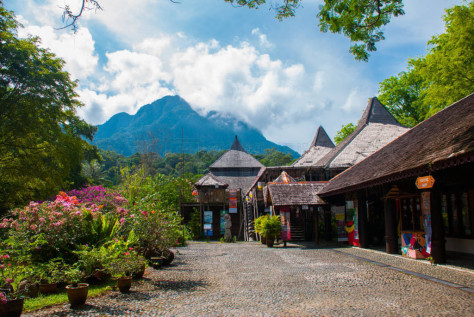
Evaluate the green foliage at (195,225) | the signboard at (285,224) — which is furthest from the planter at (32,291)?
the green foliage at (195,225)

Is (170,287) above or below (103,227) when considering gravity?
below

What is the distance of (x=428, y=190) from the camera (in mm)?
9367

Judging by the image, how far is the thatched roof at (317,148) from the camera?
112 ft

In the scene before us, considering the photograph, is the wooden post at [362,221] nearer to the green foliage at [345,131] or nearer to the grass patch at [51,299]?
the grass patch at [51,299]

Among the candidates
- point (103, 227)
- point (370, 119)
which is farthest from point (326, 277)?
point (370, 119)

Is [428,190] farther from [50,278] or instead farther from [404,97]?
[404,97]

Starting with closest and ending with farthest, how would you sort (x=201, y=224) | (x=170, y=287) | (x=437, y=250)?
(x=170, y=287) → (x=437, y=250) → (x=201, y=224)

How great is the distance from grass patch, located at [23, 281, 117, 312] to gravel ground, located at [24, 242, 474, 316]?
25 cm

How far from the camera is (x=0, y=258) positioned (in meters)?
5.30

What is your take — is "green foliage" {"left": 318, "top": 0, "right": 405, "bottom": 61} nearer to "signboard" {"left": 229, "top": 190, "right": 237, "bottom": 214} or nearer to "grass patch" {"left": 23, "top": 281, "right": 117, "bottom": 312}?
"grass patch" {"left": 23, "top": 281, "right": 117, "bottom": 312}

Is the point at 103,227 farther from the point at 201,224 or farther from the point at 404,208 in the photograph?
the point at 201,224

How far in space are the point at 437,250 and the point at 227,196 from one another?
60.6 ft

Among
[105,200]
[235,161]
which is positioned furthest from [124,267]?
[235,161]

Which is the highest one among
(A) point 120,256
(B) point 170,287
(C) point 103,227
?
(C) point 103,227
